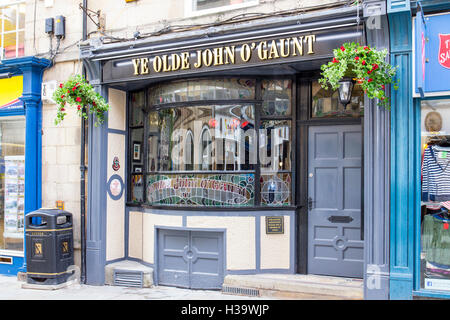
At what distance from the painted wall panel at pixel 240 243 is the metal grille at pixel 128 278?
159 centimetres

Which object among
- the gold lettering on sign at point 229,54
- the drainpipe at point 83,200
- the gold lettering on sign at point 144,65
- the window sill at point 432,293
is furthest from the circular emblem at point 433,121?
the drainpipe at point 83,200

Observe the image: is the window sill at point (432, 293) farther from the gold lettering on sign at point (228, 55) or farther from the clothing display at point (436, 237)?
the gold lettering on sign at point (228, 55)

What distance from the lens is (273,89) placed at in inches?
305

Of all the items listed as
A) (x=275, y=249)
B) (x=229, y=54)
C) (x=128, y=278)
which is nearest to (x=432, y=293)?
(x=275, y=249)

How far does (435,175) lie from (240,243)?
3049mm

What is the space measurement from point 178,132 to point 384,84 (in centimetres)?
350

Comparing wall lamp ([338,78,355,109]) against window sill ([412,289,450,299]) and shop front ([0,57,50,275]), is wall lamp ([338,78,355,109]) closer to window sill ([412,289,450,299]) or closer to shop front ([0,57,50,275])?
window sill ([412,289,450,299])

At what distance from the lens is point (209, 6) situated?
25.7 ft

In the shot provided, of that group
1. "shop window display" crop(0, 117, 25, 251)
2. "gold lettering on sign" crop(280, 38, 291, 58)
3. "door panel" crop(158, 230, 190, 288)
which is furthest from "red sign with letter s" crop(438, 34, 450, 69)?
"shop window display" crop(0, 117, 25, 251)

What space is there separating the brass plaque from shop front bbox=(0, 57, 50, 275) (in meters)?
4.43

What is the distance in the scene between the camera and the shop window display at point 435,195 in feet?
20.0

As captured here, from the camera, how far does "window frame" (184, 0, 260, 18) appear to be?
737cm

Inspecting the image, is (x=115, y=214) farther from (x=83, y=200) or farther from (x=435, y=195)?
(x=435, y=195)
